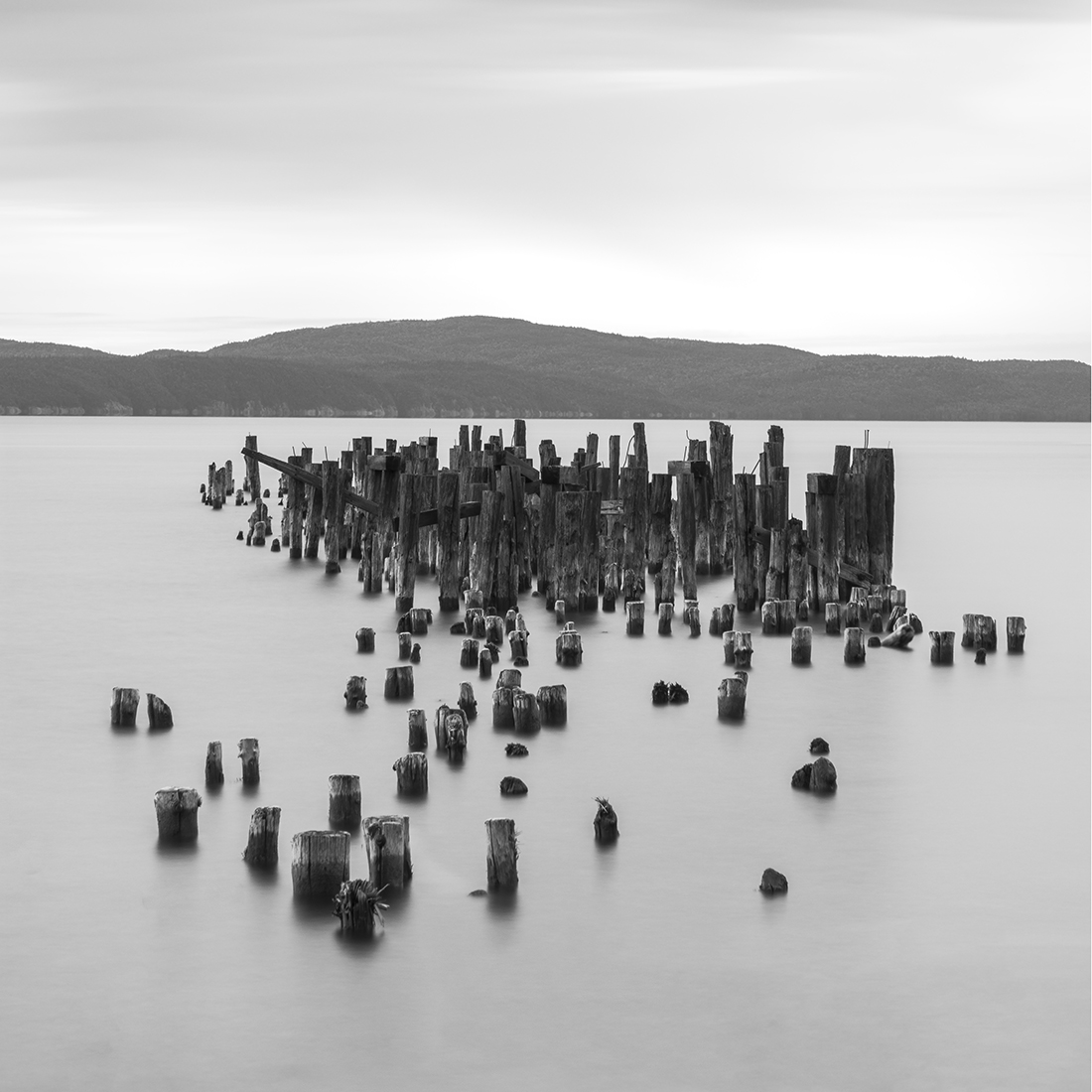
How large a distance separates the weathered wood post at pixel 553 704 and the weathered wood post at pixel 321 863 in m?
4.48

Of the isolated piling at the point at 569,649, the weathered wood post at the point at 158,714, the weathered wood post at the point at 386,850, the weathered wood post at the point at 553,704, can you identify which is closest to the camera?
the weathered wood post at the point at 386,850

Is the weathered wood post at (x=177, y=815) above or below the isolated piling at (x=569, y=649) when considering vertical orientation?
below

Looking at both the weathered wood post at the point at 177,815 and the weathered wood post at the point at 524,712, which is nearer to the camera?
the weathered wood post at the point at 177,815

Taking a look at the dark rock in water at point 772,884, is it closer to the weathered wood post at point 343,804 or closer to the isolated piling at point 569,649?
the weathered wood post at point 343,804

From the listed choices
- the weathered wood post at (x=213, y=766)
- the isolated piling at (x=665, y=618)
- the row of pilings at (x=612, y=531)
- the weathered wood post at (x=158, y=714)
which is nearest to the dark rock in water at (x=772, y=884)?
the weathered wood post at (x=213, y=766)

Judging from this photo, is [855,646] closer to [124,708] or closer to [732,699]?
[732,699]

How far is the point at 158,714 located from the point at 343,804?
3.85 metres

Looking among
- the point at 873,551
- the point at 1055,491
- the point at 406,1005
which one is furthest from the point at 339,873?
the point at 1055,491

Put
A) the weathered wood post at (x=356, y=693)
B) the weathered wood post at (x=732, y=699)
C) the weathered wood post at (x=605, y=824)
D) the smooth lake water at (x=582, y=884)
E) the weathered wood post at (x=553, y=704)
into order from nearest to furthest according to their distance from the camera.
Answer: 1. the smooth lake water at (x=582, y=884)
2. the weathered wood post at (x=605, y=824)
3. the weathered wood post at (x=553, y=704)
4. the weathered wood post at (x=732, y=699)
5. the weathered wood post at (x=356, y=693)

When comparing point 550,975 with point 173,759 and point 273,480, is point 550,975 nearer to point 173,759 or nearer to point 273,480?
point 173,759

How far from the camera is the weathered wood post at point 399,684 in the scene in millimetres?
13484

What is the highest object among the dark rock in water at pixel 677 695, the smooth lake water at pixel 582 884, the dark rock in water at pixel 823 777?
the dark rock in water at pixel 677 695

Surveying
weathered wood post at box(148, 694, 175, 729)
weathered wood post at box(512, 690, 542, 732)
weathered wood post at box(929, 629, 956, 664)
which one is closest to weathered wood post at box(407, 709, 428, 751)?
weathered wood post at box(512, 690, 542, 732)

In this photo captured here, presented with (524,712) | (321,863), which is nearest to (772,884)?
(321,863)
